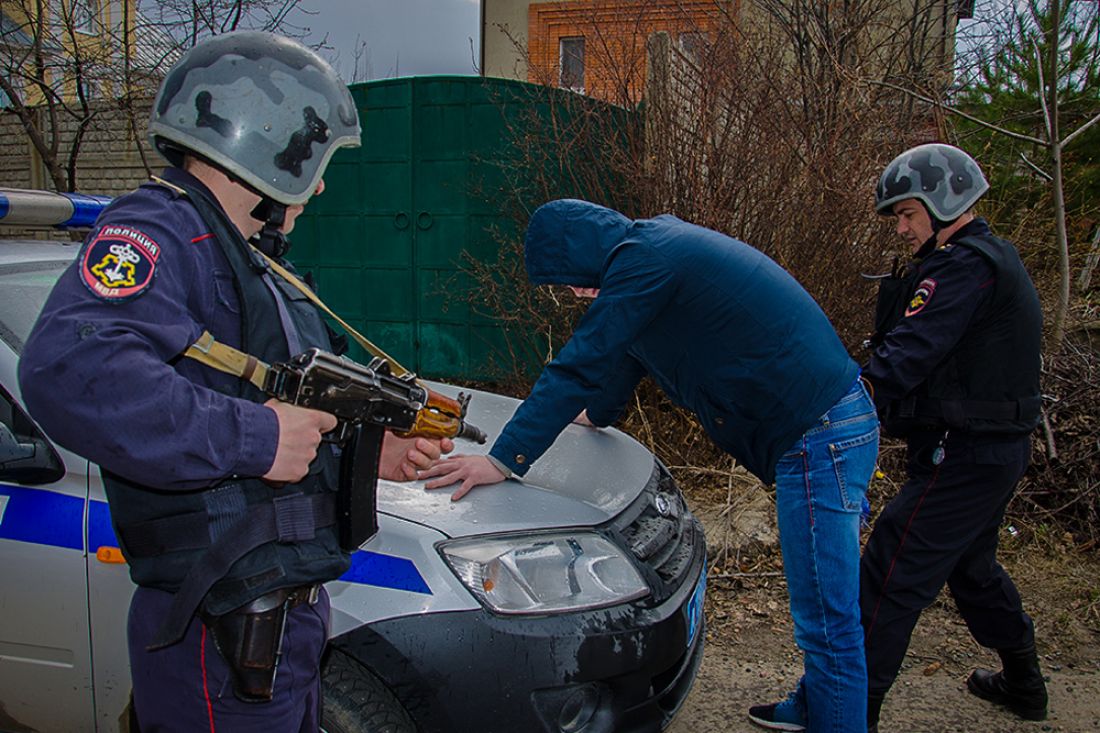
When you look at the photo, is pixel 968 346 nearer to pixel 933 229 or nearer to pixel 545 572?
pixel 933 229

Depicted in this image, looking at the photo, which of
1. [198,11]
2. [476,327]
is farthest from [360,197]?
[198,11]

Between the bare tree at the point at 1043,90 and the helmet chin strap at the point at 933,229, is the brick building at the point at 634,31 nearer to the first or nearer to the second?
the bare tree at the point at 1043,90

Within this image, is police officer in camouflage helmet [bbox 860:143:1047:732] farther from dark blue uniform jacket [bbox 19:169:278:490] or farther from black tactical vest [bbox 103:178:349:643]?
dark blue uniform jacket [bbox 19:169:278:490]

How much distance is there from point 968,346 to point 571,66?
15.2 ft

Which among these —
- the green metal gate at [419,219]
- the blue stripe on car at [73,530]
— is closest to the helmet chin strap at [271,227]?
the blue stripe on car at [73,530]

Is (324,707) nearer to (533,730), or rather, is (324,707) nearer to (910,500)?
(533,730)

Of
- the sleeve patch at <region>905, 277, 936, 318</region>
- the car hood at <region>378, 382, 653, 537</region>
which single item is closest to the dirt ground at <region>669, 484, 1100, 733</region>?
the car hood at <region>378, 382, 653, 537</region>

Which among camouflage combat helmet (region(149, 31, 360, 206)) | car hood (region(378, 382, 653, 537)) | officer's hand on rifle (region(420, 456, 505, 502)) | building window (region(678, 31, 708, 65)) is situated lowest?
car hood (region(378, 382, 653, 537))

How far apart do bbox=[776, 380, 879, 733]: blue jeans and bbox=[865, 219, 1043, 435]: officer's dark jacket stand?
10.3 inches

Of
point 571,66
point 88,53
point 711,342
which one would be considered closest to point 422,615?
point 711,342

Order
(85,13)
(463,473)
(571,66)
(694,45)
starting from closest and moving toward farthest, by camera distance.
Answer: (463,473), (694,45), (571,66), (85,13)

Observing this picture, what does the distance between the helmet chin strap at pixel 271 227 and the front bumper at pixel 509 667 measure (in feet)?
2.99

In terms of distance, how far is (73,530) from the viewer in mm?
2053

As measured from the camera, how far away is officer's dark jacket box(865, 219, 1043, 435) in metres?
2.72
